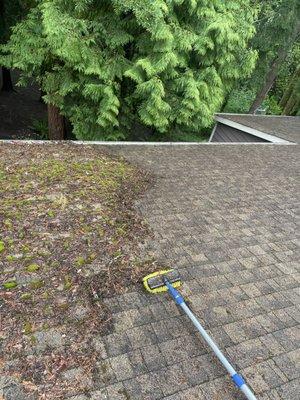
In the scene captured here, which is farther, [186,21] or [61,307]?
[186,21]

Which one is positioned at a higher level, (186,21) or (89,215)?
(186,21)

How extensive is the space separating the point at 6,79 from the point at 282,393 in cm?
1966

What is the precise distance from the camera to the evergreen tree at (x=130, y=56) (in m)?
7.60

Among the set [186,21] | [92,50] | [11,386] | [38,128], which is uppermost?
[186,21]

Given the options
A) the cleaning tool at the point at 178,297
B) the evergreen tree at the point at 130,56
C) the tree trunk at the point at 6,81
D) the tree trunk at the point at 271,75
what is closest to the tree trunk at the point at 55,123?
the evergreen tree at the point at 130,56

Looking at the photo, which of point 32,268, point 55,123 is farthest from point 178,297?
point 55,123

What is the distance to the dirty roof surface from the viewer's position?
256cm

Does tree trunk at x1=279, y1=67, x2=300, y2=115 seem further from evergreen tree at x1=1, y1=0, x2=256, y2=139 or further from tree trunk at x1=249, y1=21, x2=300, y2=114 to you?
evergreen tree at x1=1, y1=0, x2=256, y2=139

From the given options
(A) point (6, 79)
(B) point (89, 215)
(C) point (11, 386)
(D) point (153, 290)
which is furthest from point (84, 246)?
(A) point (6, 79)

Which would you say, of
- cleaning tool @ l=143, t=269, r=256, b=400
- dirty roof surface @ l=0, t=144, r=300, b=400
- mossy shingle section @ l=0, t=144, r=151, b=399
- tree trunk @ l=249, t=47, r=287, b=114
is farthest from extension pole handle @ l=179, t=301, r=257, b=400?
tree trunk @ l=249, t=47, r=287, b=114

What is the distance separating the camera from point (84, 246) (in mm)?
3855

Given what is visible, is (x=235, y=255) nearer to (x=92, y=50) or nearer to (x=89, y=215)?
(x=89, y=215)

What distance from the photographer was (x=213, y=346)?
2.71 meters

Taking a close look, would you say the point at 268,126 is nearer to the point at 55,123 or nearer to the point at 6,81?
the point at 55,123
